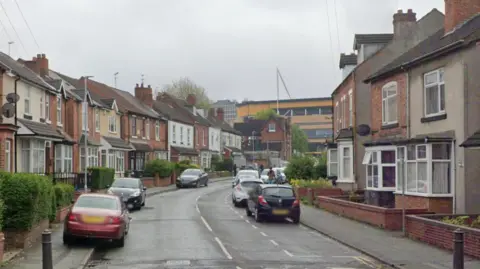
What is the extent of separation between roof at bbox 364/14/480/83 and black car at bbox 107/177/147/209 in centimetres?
1184

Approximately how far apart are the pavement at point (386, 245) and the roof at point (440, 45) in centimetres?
620

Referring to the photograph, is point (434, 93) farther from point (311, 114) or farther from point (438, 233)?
point (311, 114)

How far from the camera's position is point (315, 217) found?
26.4 metres

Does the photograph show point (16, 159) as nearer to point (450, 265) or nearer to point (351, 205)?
point (351, 205)

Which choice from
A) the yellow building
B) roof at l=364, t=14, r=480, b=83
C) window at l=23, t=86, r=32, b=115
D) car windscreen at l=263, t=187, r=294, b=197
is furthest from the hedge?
the yellow building

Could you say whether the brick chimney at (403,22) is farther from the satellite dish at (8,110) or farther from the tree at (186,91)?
the tree at (186,91)

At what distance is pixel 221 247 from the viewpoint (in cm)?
1692

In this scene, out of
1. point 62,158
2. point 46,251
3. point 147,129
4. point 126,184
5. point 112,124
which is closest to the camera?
point 46,251

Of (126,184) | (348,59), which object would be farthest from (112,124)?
(348,59)

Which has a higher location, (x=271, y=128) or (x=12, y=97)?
(x=271, y=128)

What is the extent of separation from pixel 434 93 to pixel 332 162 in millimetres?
16404

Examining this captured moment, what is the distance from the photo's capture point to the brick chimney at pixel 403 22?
1277 inches

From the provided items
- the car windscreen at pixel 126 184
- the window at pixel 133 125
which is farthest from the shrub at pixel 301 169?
the window at pixel 133 125

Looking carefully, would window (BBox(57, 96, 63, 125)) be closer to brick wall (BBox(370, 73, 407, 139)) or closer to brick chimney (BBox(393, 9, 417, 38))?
brick wall (BBox(370, 73, 407, 139))
